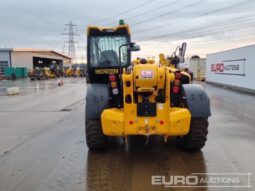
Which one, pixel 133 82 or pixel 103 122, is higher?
pixel 133 82

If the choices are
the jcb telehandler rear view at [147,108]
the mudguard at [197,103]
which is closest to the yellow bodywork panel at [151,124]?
the jcb telehandler rear view at [147,108]

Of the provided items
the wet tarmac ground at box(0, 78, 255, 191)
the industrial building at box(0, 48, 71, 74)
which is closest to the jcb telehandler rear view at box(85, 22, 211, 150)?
the wet tarmac ground at box(0, 78, 255, 191)

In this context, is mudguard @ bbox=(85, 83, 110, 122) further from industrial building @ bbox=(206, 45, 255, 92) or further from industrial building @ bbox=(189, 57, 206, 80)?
industrial building @ bbox=(189, 57, 206, 80)

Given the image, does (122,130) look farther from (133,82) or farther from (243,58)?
(243,58)

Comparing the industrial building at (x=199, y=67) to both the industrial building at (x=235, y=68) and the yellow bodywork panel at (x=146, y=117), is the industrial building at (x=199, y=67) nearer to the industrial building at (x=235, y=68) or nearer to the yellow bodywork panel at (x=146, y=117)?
the industrial building at (x=235, y=68)

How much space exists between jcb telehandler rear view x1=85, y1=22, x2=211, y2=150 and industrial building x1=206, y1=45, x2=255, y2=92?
1673cm

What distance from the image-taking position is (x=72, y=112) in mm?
13852

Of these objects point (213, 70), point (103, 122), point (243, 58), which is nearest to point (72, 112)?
point (103, 122)

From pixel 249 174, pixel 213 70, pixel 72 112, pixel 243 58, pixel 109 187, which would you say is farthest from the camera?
pixel 213 70

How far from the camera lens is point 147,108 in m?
6.38

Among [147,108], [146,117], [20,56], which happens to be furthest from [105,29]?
[20,56]

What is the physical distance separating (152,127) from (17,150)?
315 cm

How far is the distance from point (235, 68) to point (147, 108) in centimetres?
2151

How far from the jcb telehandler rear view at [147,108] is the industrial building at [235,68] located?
1673 centimetres
